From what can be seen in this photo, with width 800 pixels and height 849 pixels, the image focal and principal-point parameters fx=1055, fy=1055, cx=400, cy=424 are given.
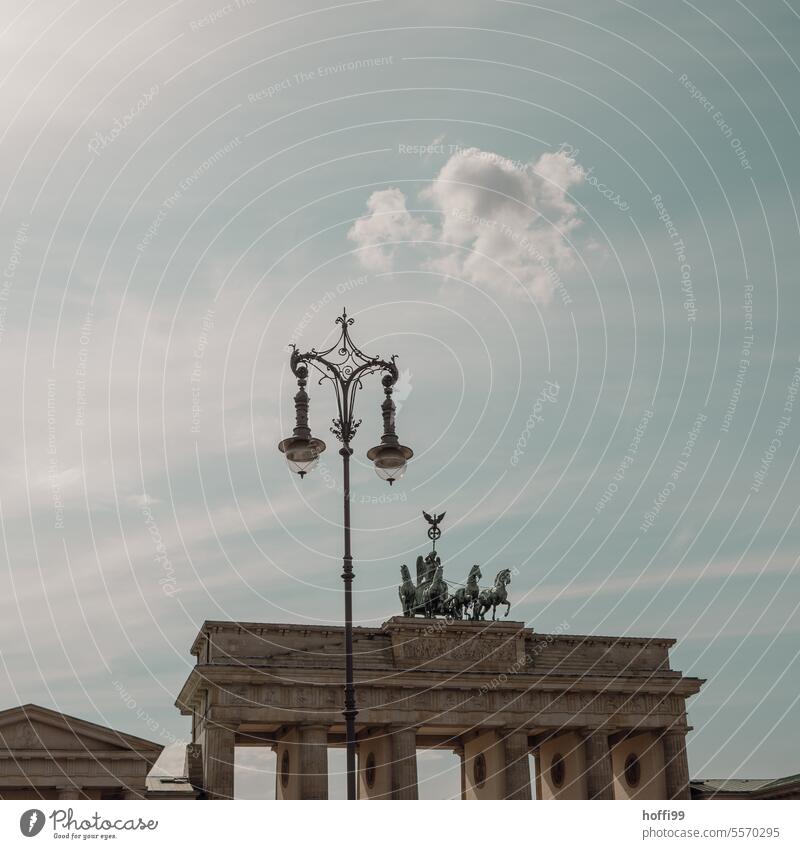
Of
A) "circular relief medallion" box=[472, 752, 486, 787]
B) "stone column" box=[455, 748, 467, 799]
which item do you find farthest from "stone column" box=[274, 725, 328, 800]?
"stone column" box=[455, 748, 467, 799]

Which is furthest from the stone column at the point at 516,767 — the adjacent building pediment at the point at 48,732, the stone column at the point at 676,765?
the adjacent building pediment at the point at 48,732

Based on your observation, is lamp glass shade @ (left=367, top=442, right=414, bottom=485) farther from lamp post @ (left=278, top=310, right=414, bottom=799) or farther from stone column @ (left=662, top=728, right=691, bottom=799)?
stone column @ (left=662, top=728, right=691, bottom=799)

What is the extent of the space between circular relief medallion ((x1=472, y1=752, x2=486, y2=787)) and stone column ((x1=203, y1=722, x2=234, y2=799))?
15.4 metres

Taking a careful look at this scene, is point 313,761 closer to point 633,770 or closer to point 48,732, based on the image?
point 48,732

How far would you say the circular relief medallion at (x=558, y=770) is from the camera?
63688 millimetres

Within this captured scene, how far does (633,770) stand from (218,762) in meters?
25.7

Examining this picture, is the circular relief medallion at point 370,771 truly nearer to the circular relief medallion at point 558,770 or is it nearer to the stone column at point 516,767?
the stone column at point 516,767

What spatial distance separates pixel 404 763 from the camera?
2239 inches

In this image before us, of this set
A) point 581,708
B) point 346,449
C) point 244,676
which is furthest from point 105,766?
point 346,449

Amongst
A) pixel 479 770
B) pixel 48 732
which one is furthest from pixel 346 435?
pixel 479 770

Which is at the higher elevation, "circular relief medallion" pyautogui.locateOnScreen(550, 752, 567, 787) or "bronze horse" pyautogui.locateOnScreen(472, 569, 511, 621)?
"bronze horse" pyautogui.locateOnScreen(472, 569, 511, 621)

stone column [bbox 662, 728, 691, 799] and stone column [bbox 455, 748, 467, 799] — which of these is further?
stone column [bbox 455, 748, 467, 799]

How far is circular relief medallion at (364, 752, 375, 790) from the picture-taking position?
60.9m
